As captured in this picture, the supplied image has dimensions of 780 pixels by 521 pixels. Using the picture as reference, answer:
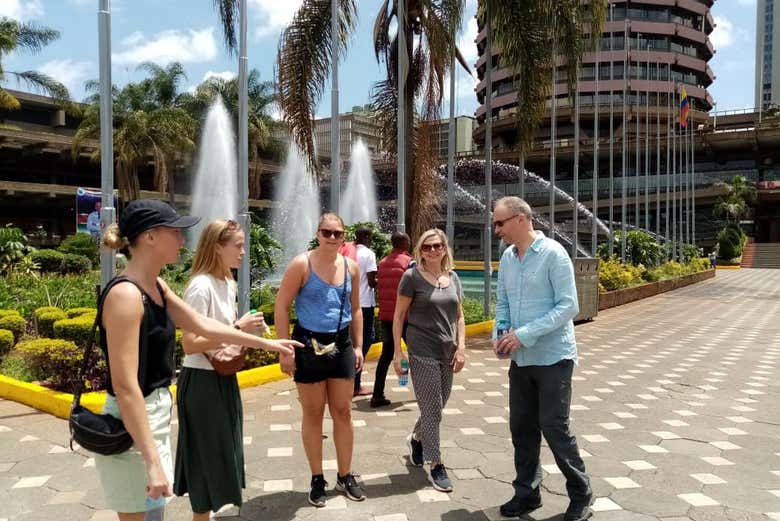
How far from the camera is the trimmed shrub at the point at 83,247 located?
22.7 metres

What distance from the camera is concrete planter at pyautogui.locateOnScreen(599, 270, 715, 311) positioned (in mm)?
17141

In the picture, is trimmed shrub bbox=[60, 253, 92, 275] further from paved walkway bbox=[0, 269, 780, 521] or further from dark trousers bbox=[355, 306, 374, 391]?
dark trousers bbox=[355, 306, 374, 391]

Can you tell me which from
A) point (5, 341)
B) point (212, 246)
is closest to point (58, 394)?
point (5, 341)

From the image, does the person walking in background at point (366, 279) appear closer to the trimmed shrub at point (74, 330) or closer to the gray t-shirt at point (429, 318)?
the gray t-shirt at point (429, 318)

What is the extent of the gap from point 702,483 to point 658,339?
25.1 ft

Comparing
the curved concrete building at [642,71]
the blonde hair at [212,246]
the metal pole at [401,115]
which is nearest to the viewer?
the blonde hair at [212,246]

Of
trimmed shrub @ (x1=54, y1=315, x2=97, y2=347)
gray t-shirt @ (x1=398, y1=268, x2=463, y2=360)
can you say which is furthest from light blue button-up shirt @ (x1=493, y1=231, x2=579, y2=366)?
trimmed shrub @ (x1=54, y1=315, x2=97, y2=347)

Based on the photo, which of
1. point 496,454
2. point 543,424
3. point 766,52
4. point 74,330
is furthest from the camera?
point 766,52

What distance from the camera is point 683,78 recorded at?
2472 inches

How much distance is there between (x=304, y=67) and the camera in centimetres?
1091

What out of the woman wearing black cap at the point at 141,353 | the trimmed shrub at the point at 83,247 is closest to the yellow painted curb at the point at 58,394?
the woman wearing black cap at the point at 141,353

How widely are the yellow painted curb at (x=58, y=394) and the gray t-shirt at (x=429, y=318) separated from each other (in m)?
2.53

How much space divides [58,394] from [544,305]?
4799 mm

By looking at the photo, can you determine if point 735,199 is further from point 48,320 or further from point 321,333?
point 321,333
